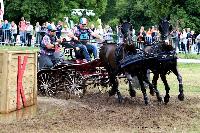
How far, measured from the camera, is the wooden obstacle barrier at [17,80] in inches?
511

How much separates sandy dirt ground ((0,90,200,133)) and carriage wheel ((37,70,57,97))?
0.65 metres

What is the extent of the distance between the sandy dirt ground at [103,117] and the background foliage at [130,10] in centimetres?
2679

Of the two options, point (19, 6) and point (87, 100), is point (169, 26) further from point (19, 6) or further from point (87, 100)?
point (19, 6)

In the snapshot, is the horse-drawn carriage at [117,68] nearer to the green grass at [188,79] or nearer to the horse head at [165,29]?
the horse head at [165,29]

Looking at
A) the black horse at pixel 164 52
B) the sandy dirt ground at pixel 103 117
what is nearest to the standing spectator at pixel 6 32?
the sandy dirt ground at pixel 103 117

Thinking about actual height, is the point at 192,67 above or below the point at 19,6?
below

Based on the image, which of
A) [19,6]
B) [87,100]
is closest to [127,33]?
[87,100]

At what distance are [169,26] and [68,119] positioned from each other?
3.91 meters

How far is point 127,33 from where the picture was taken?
1452cm

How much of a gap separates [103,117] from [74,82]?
3.98 m

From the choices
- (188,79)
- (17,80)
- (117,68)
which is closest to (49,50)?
(117,68)

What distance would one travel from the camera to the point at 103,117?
40.2ft

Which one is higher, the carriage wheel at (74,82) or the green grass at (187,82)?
the carriage wheel at (74,82)

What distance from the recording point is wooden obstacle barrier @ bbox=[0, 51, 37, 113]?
1298 centimetres
